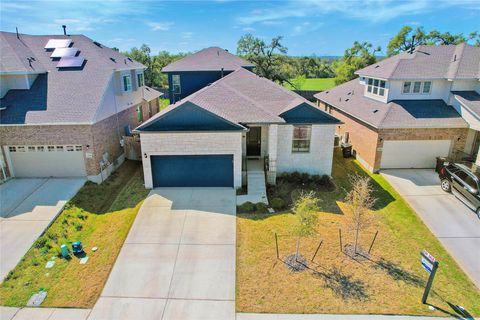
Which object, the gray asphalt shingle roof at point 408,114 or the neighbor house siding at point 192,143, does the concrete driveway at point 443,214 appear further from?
the neighbor house siding at point 192,143

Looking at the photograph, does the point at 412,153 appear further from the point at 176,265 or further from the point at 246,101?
the point at 176,265

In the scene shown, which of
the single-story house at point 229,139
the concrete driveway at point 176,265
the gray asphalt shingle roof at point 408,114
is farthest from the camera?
the gray asphalt shingle roof at point 408,114

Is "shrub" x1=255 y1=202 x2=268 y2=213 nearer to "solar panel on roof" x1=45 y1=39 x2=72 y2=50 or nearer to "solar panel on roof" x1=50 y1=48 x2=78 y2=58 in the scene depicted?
"solar panel on roof" x1=50 y1=48 x2=78 y2=58

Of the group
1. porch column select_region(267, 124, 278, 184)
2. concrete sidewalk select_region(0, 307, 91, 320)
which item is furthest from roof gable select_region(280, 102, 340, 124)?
concrete sidewalk select_region(0, 307, 91, 320)

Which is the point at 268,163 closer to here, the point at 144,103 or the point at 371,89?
the point at 371,89

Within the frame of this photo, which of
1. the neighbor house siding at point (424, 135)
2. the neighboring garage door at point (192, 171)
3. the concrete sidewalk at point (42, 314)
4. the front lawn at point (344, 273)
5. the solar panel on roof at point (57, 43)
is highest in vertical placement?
the solar panel on roof at point (57, 43)

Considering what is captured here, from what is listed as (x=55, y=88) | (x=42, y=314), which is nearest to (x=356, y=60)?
(x=55, y=88)

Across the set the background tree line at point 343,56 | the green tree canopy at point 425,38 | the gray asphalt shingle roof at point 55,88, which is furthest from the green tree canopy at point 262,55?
the gray asphalt shingle roof at point 55,88
